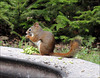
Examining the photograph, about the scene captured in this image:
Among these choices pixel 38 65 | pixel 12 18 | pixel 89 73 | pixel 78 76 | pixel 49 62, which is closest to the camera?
pixel 78 76

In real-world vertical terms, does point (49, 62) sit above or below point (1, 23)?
below

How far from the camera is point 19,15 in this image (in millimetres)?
6129

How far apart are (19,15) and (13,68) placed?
132 inches

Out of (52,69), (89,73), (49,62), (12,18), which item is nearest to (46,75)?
(52,69)

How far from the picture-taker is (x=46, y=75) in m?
2.72

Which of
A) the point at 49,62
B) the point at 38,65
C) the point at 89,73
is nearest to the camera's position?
the point at 89,73

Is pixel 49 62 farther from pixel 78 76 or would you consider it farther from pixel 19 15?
pixel 19 15

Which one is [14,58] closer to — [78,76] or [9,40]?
[78,76]

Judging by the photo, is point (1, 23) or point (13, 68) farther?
point (1, 23)

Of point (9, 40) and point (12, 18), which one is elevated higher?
point (12, 18)

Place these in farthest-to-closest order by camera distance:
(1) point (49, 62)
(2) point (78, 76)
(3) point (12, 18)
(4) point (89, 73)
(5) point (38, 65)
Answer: (3) point (12, 18) → (1) point (49, 62) → (5) point (38, 65) → (4) point (89, 73) → (2) point (78, 76)

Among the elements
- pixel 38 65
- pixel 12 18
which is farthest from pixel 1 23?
pixel 38 65

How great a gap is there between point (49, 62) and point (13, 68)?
602 millimetres

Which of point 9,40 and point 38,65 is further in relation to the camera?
point 9,40
